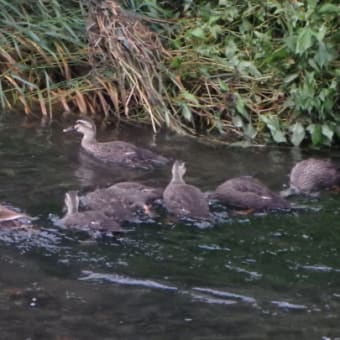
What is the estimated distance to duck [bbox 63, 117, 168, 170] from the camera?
1116 centimetres

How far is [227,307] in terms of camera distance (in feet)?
25.4

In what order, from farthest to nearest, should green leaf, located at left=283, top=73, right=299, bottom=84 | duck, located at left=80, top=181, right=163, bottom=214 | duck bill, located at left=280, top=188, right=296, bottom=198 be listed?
1. green leaf, located at left=283, top=73, right=299, bottom=84
2. duck bill, located at left=280, top=188, right=296, bottom=198
3. duck, located at left=80, top=181, right=163, bottom=214

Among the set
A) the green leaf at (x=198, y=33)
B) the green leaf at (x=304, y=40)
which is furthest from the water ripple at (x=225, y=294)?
the green leaf at (x=198, y=33)

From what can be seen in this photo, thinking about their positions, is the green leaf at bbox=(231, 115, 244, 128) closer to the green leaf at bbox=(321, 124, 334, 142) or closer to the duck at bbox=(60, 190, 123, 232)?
the green leaf at bbox=(321, 124, 334, 142)

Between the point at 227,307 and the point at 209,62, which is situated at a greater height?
the point at 209,62

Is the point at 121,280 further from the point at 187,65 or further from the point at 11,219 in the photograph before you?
the point at 187,65

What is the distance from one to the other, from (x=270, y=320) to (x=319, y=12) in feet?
17.5

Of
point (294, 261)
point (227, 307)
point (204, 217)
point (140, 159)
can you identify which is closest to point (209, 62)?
point (140, 159)

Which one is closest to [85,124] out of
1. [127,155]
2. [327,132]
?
[127,155]

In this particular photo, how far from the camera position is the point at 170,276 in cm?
826

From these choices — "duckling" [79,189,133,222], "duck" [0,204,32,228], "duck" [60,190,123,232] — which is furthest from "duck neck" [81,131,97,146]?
"duck" [0,204,32,228]

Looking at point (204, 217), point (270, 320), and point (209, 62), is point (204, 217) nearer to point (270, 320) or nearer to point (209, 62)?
point (270, 320)

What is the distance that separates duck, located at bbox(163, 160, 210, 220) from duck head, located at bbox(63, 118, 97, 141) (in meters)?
2.13

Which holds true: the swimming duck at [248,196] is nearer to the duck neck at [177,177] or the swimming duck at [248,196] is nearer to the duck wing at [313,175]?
the duck neck at [177,177]
